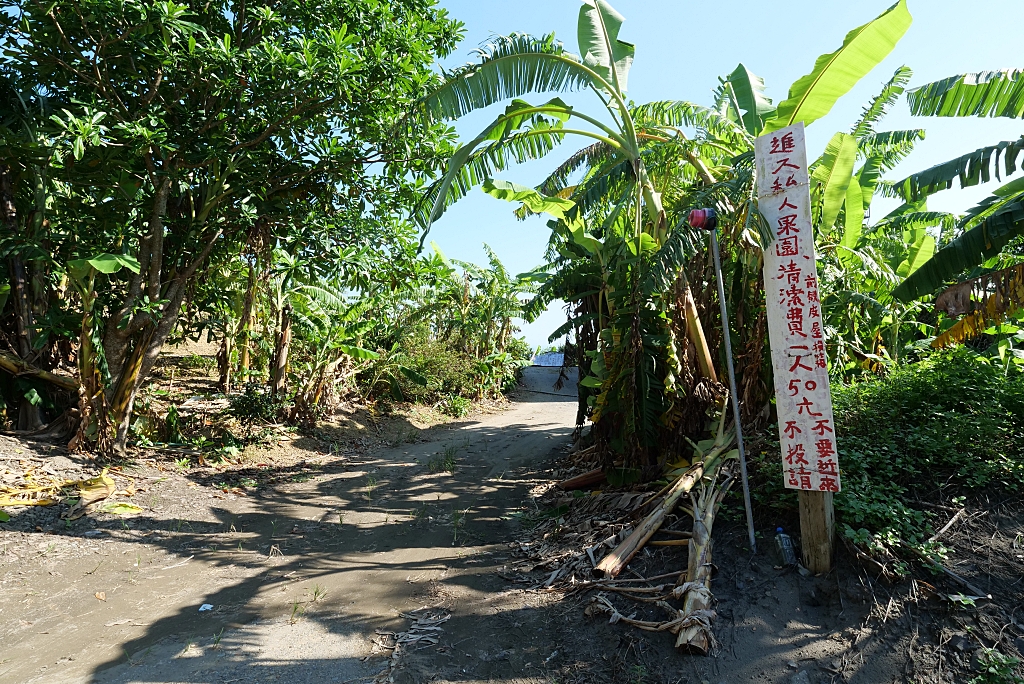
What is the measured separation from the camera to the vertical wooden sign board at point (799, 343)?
11.8ft

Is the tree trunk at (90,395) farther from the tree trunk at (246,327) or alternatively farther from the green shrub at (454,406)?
the green shrub at (454,406)

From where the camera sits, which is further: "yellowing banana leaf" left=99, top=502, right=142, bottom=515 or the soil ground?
"yellowing banana leaf" left=99, top=502, right=142, bottom=515

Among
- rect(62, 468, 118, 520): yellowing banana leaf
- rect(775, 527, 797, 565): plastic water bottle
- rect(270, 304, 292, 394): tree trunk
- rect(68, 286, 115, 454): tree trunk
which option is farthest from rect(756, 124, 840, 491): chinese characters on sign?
rect(270, 304, 292, 394): tree trunk

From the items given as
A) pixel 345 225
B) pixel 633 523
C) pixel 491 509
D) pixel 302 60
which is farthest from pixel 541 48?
pixel 491 509

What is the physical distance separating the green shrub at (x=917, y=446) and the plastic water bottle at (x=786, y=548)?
0.26m

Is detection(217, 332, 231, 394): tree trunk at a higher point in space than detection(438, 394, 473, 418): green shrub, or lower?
higher

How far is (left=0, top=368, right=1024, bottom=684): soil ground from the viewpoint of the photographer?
3.16 meters

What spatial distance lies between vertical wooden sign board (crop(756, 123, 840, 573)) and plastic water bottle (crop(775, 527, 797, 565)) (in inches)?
3.3

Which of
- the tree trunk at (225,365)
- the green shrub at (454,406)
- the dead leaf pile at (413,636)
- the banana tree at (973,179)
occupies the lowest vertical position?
the dead leaf pile at (413,636)

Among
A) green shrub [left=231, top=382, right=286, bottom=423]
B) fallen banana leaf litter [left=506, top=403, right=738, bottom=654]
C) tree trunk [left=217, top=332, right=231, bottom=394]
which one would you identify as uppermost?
tree trunk [left=217, top=332, right=231, bottom=394]

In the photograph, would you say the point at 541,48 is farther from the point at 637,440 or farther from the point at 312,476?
the point at 312,476

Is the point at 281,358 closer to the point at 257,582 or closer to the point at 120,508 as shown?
the point at 120,508

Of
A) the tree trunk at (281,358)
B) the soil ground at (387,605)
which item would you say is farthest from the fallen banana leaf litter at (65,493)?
the tree trunk at (281,358)

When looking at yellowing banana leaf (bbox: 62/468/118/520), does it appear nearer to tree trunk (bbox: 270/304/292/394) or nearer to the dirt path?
the dirt path
